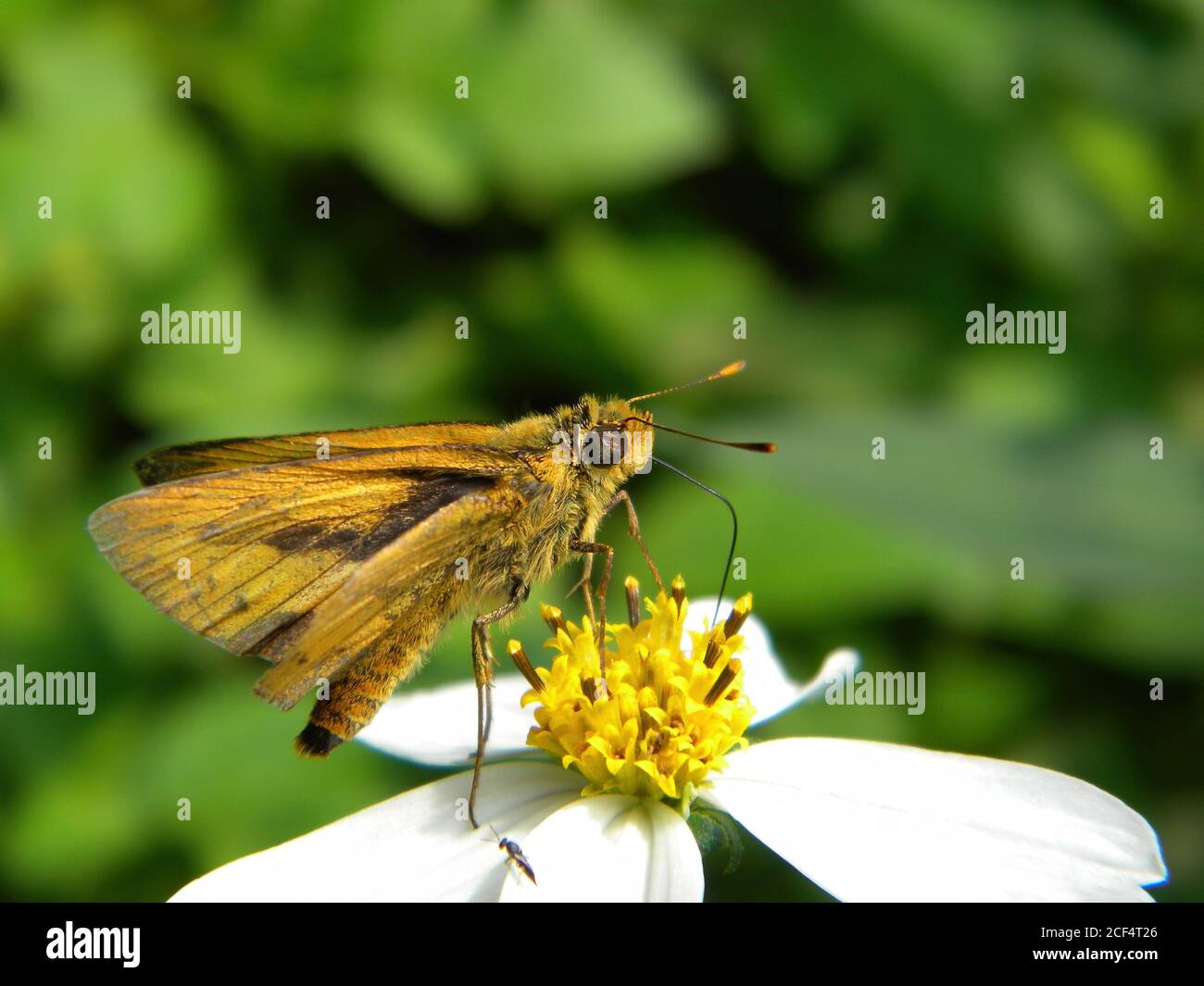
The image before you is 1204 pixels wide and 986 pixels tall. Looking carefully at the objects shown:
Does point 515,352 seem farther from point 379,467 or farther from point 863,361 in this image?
point 379,467

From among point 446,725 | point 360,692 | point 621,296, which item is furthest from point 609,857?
point 621,296

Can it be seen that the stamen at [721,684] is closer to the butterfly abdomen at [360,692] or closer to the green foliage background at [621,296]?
the butterfly abdomen at [360,692]

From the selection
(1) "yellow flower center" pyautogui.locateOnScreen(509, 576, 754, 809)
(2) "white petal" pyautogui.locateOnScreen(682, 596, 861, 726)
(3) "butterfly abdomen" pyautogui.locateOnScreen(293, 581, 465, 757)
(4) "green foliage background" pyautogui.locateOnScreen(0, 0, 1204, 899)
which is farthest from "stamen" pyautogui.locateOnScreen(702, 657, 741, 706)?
(4) "green foliage background" pyautogui.locateOnScreen(0, 0, 1204, 899)

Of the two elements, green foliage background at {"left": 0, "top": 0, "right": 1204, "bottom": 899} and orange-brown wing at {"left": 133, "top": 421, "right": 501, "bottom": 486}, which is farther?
green foliage background at {"left": 0, "top": 0, "right": 1204, "bottom": 899}

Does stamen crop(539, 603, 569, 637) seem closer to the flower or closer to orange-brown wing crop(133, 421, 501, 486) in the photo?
the flower

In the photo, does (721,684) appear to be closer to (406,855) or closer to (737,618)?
(737,618)

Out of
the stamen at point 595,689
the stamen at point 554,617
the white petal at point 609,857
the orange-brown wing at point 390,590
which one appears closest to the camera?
the white petal at point 609,857

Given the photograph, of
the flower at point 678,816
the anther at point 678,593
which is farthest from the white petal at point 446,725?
the anther at point 678,593
